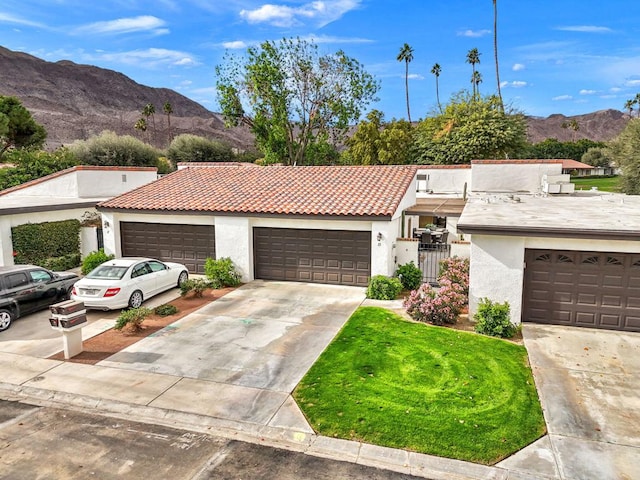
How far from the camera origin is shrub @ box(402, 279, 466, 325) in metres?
12.8

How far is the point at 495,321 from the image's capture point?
12.0m

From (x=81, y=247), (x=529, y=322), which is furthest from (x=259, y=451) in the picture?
(x=81, y=247)

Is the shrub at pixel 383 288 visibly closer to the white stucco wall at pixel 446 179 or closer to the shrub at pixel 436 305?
the shrub at pixel 436 305

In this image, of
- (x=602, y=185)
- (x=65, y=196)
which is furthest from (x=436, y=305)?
(x=602, y=185)

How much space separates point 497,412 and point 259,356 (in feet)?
17.5

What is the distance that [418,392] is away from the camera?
28.6 feet

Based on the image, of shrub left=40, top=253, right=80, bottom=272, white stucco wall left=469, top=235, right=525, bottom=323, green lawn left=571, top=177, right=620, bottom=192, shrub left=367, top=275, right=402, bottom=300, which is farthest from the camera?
green lawn left=571, top=177, right=620, bottom=192

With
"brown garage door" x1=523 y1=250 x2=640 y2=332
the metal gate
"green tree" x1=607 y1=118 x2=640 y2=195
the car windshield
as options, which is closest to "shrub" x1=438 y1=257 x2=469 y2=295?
the metal gate

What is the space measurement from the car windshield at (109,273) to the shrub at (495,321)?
1076cm

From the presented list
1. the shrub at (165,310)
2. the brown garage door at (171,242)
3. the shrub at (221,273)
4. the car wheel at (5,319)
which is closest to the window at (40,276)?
the car wheel at (5,319)

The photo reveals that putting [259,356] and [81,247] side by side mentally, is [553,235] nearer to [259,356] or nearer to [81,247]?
[259,356]

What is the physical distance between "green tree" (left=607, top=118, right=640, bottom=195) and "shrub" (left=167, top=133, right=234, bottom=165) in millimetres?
40342

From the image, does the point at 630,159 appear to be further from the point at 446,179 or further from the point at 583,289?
the point at 583,289

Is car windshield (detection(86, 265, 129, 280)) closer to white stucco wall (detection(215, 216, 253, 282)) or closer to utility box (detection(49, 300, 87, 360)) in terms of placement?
utility box (detection(49, 300, 87, 360))
